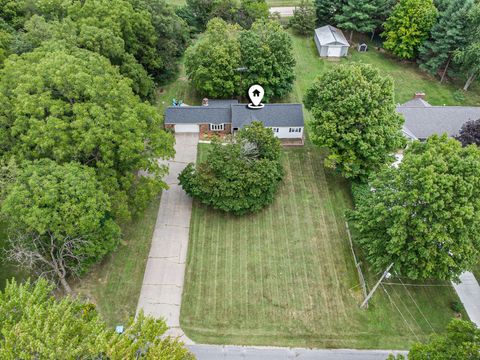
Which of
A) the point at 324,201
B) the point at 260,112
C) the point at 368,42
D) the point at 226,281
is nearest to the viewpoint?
the point at 226,281

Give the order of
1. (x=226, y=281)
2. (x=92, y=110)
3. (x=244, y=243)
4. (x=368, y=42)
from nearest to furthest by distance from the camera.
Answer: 1. (x=92, y=110)
2. (x=226, y=281)
3. (x=244, y=243)
4. (x=368, y=42)

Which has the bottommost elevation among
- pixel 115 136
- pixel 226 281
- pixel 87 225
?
pixel 226 281

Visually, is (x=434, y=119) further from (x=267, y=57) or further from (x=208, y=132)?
(x=208, y=132)

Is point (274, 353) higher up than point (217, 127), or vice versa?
point (217, 127)

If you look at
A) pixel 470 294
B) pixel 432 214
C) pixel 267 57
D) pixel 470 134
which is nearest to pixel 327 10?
pixel 267 57

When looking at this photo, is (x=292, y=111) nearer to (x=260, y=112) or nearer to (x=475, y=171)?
(x=260, y=112)

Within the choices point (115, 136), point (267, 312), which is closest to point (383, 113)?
point (267, 312)

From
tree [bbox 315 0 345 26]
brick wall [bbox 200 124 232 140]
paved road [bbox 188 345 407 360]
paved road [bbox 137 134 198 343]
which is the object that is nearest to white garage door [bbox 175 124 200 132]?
brick wall [bbox 200 124 232 140]

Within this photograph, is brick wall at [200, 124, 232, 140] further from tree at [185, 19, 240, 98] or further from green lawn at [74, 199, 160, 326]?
green lawn at [74, 199, 160, 326]
